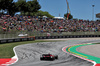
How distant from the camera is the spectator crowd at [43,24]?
137 feet

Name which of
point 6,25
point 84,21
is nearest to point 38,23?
point 6,25

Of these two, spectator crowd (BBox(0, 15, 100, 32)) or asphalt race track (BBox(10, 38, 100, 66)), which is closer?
asphalt race track (BBox(10, 38, 100, 66))

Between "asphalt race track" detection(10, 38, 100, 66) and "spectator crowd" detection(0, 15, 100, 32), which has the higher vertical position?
"spectator crowd" detection(0, 15, 100, 32)

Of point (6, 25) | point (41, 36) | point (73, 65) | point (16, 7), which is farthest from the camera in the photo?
point (16, 7)

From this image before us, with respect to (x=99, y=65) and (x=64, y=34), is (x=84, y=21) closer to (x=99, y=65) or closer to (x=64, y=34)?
(x=64, y=34)

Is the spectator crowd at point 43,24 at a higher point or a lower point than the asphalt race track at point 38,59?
higher

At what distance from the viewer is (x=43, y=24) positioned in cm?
5050

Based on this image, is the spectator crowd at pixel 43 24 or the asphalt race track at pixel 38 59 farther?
the spectator crowd at pixel 43 24

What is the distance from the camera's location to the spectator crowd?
137 feet

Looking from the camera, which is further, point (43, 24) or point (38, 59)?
point (43, 24)

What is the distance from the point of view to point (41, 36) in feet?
153

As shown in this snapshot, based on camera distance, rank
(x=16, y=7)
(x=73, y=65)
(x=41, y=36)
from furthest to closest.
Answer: (x=16, y=7), (x=41, y=36), (x=73, y=65)

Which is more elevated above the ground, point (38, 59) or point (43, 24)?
point (43, 24)

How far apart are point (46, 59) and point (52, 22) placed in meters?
42.2
